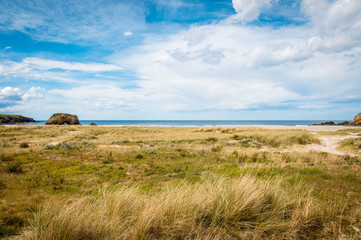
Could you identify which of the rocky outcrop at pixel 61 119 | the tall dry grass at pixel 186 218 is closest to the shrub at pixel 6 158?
the tall dry grass at pixel 186 218

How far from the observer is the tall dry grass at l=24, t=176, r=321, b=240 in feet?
10.8

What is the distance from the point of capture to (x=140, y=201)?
14.3 feet

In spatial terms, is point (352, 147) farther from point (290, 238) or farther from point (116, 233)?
point (116, 233)

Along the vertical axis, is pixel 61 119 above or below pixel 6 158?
above

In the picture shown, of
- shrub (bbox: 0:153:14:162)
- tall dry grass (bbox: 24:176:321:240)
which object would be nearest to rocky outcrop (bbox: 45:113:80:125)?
shrub (bbox: 0:153:14:162)

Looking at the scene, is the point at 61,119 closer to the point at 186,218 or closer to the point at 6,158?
the point at 6,158

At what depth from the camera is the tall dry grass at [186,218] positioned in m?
3.30

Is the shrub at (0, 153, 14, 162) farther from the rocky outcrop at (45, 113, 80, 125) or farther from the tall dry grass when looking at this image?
the rocky outcrop at (45, 113, 80, 125)

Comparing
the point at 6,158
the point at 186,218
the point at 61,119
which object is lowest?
the point at 6,158

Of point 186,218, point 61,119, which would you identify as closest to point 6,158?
point 186,218

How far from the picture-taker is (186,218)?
3.79 m

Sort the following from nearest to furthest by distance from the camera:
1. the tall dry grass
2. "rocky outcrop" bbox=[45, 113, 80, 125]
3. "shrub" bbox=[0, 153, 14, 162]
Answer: the tall dry grass → "shrub" bbox=[0, 153, 14, 162] → "rocky outcrop" bbox=[45, 113, 80, 125]

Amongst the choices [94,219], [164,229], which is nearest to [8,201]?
[94,219]

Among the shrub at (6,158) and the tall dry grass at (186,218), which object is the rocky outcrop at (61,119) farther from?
the tall dry grass at (186,218)
